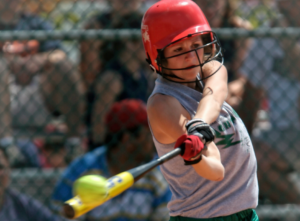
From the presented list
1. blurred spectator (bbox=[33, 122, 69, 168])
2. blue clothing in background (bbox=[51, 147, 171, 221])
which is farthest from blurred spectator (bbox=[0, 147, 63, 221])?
blurred spectator (bbox=[33, 122, 69, 168])

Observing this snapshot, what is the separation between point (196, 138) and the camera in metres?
1.41

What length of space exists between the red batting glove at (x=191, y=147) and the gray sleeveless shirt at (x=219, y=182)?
0.30 meters

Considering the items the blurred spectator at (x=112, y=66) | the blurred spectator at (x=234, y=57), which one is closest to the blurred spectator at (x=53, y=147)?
the blurred spectator at (x=112, y=66)

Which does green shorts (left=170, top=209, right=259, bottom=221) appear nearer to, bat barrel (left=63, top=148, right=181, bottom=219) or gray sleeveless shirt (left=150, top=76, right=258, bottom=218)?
gray sleeveless shirt (left=150, top=76, right=258, bottom=218)

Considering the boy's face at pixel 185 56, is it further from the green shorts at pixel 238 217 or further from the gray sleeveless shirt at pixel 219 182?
the green shorts at pixel 238 217

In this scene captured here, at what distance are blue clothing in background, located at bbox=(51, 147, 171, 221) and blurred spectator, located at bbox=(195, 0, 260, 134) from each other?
901 millimetres

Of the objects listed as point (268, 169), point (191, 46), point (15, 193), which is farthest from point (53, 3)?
point (268, 169)

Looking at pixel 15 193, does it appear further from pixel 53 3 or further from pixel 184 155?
pixel 184 155

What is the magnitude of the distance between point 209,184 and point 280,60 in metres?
2.21

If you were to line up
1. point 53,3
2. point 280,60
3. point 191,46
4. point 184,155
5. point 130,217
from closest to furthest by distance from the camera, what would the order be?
point 184,155, point 191,46, point 130,217, point 53,3, point 280,60

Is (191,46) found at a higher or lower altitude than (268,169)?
higher

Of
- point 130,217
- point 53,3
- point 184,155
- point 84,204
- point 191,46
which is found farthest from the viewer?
point 53,3

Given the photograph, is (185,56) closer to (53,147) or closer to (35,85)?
(53,147)

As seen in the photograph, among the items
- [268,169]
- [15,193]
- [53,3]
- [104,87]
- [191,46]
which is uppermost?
[53,3]
